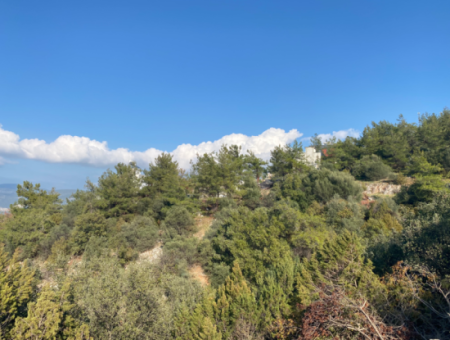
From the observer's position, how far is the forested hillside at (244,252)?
281 inches

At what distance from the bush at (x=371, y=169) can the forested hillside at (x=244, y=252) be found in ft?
0.73

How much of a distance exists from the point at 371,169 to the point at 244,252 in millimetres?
28975

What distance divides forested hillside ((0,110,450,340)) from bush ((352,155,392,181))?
22 cm

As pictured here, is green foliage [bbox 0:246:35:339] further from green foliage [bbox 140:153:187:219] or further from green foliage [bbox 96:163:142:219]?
green foliage [bbox 96:163:142:219]

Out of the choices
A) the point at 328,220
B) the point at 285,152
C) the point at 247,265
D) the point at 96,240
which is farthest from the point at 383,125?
the point at 96,240

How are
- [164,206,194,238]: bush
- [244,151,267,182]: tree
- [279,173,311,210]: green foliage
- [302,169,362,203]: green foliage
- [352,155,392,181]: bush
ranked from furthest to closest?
[244,151,267,182]: tree, [352,155,392,181]: bush, [279,173,311,210]: green foliage, [302,169,362,203]: green foliage, [164,206,194,238]: bush

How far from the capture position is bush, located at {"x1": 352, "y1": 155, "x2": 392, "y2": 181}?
34750mm

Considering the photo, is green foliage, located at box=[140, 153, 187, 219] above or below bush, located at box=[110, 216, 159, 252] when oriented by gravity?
above

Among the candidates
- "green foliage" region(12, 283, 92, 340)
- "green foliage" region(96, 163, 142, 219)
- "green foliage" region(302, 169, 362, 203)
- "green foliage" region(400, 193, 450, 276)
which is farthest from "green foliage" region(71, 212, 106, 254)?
"green foliage" region(400, 193, 450, 276)

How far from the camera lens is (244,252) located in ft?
57.6

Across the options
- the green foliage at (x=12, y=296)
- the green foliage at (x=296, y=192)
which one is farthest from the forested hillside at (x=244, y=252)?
the green foliage at (x=296, y=192)

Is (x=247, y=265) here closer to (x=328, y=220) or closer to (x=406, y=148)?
(x=328, y=220)

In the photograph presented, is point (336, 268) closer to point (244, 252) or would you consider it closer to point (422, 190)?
point (244, 252)

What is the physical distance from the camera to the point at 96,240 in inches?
946
